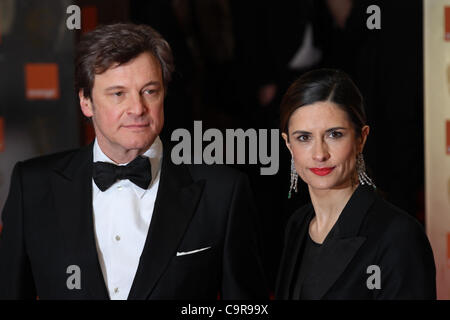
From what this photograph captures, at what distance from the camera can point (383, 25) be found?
233 centimetres

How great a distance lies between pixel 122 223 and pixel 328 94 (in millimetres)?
656

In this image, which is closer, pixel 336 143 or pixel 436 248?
pixel 336 143

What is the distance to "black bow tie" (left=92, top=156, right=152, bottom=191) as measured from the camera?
1.79m

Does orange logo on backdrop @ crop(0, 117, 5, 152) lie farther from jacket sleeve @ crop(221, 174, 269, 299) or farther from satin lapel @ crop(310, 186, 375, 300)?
satin lapel @ crop(310, 186, 375, 300)

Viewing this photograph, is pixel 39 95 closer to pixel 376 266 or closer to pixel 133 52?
pixel 133 52

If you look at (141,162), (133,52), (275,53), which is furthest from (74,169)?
(275,53)

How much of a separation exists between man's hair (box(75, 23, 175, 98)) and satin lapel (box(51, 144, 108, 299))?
0.23 meters

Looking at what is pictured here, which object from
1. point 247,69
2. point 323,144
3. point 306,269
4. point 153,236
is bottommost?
point 306,269

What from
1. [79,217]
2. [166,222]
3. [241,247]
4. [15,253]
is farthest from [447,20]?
[15,253]

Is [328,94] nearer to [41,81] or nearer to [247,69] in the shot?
[247,69]

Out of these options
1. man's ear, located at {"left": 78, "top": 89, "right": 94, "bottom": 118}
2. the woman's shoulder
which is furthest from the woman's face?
man's ear, located at {"left": 78, "top": 89, "right": 94, "bottom": 118}

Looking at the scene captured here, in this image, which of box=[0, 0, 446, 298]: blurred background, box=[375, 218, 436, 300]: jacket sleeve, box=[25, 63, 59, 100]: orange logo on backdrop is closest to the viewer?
box=[375, 218, 436, 300]: jacket sleeve

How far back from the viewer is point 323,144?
173 cm

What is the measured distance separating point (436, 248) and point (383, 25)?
2.69 feet
